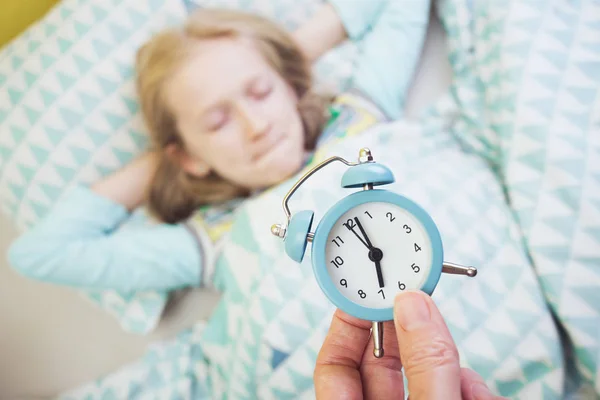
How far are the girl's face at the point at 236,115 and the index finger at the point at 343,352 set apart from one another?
0.44 m

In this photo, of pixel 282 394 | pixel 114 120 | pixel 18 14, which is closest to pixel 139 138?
pixel 114 120

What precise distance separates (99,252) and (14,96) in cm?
44

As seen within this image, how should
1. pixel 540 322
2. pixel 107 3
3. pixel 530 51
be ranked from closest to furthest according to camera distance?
pixel 540 322
pixel 530 51
pixel 107 3

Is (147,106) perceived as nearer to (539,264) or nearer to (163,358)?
(163,358)

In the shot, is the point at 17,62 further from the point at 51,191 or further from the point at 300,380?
the point at 300,380

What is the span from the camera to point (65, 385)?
1029 millimetres

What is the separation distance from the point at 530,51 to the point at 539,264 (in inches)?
15.7

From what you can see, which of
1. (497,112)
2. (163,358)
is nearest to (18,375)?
(163,358)

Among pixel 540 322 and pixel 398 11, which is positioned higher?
pixel 398 11

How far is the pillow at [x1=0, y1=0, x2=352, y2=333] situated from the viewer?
1034mm

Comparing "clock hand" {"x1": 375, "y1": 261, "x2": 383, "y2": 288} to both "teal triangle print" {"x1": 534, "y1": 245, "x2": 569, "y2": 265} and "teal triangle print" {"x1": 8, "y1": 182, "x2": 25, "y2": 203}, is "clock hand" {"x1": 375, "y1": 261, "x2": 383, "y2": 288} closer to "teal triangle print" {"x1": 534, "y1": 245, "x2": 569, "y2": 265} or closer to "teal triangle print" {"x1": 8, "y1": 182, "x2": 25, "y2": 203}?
"teal triangle print" {"x1": 534, "y1": 245, "x2": 569, "y2": 265}

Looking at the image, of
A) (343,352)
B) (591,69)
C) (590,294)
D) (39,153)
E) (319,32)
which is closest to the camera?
(343,352)

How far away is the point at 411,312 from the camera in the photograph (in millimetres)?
419

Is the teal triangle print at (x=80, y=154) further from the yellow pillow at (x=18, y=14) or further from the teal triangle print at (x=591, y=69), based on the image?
the teal triangle print at (x=591, y=69)
